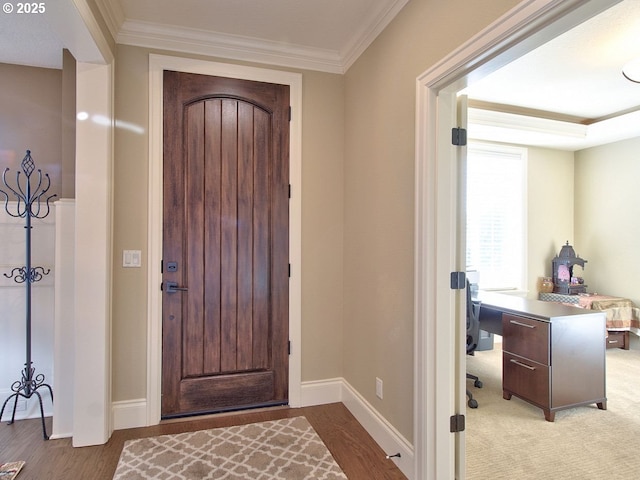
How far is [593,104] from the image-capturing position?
160 inches

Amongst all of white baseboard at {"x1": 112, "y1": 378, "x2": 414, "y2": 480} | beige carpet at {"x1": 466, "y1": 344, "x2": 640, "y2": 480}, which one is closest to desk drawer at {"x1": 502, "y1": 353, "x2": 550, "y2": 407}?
beige carpet at {"x1": 466, "y1": 344, "x2": 640, "y2": 480}

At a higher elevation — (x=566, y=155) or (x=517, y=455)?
(x=566, y=155)

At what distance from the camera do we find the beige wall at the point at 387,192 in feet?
6.42

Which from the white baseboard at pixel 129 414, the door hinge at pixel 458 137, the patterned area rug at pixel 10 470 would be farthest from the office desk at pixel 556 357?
the patterned area rug at pixel 10 470

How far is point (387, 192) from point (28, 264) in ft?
7.98

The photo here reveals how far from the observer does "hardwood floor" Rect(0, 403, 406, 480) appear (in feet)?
6.91

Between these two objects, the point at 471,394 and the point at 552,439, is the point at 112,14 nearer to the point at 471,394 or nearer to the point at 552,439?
the point at 471,394

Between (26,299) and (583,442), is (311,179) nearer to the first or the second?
(26,299)

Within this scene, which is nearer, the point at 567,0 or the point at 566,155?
the point at 567,0

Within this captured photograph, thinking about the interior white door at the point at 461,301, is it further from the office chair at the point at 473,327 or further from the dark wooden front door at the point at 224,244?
the dark wooden front door at the point at 224,244

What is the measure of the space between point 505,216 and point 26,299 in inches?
202

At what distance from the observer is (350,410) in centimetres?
286

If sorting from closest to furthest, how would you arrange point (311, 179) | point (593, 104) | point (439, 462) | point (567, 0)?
point (567, 0), point (439, 462), point (311, 179), point (593, 104)

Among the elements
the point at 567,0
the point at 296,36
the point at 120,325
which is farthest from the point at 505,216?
the point at 120,325
